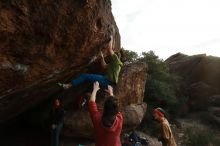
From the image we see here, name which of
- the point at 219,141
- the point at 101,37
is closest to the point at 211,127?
the point at 219,141

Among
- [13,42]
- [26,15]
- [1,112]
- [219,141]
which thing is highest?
[26,15]

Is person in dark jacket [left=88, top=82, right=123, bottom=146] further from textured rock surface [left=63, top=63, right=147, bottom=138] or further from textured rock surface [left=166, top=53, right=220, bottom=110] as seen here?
textured rock surface [left=166, top=53, right=220, bottom=110]

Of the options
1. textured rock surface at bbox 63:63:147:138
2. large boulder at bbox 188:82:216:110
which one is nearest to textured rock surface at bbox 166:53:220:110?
large boulder at bbox 188:82:216:110

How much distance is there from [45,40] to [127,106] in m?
9.60

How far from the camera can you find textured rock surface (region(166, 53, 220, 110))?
117 ft

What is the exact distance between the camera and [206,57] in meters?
41.4

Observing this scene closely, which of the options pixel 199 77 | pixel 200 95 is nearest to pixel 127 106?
pixel 200 95

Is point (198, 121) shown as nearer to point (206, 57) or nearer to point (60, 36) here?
point (206, 57)

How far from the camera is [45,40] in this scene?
8461 mm

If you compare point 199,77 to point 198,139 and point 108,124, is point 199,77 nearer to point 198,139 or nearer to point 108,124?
point 198,139

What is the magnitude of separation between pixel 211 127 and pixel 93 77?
25.6m

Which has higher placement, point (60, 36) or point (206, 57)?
point (206, 57)

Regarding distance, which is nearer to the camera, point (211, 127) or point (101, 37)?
point (101, 37)

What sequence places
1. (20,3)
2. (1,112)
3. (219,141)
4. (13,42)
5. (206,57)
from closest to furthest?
(20,3)
(13,42)
(1,112)
(219,141)
(206,57)
